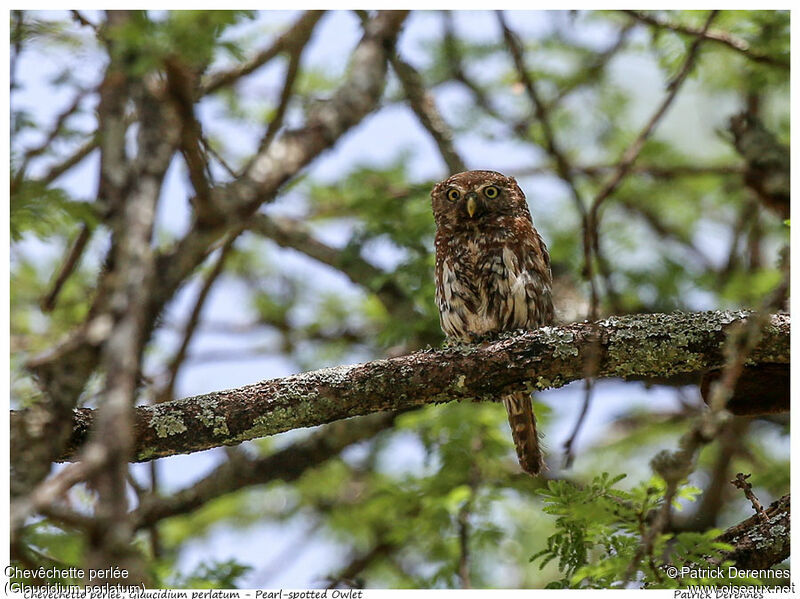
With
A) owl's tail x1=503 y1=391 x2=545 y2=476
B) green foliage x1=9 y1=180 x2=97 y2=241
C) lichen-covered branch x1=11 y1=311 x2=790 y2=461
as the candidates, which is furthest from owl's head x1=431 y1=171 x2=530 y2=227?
green foliage x1=9 y1=180 x2=97 y2=241

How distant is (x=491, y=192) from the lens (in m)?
4.64

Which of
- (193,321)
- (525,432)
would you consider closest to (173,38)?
(193,321)

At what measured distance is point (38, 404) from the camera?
3479 mm

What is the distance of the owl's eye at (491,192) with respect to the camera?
4.62 m

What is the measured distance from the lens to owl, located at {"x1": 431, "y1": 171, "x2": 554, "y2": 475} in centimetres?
455

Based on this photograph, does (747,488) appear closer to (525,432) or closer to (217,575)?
(525,432)

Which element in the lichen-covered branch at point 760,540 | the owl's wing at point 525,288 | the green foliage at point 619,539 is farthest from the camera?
the owl's wing at point 525,288

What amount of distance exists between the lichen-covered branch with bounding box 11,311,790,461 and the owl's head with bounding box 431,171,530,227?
1.17 m

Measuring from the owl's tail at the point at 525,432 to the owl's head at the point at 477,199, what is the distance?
97 cm

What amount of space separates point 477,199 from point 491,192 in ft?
0.33

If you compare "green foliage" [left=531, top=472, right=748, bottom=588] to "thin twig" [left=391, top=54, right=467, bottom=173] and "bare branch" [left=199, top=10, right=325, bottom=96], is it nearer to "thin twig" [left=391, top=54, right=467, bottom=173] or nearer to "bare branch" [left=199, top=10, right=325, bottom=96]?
"thin twig" [left=391, top=54, right=467, bottom=173]

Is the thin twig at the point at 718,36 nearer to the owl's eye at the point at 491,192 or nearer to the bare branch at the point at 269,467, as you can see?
the owl's eye at the point at 491,192


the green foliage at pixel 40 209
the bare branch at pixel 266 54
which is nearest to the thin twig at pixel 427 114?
the bare branch at pixel 266 54
